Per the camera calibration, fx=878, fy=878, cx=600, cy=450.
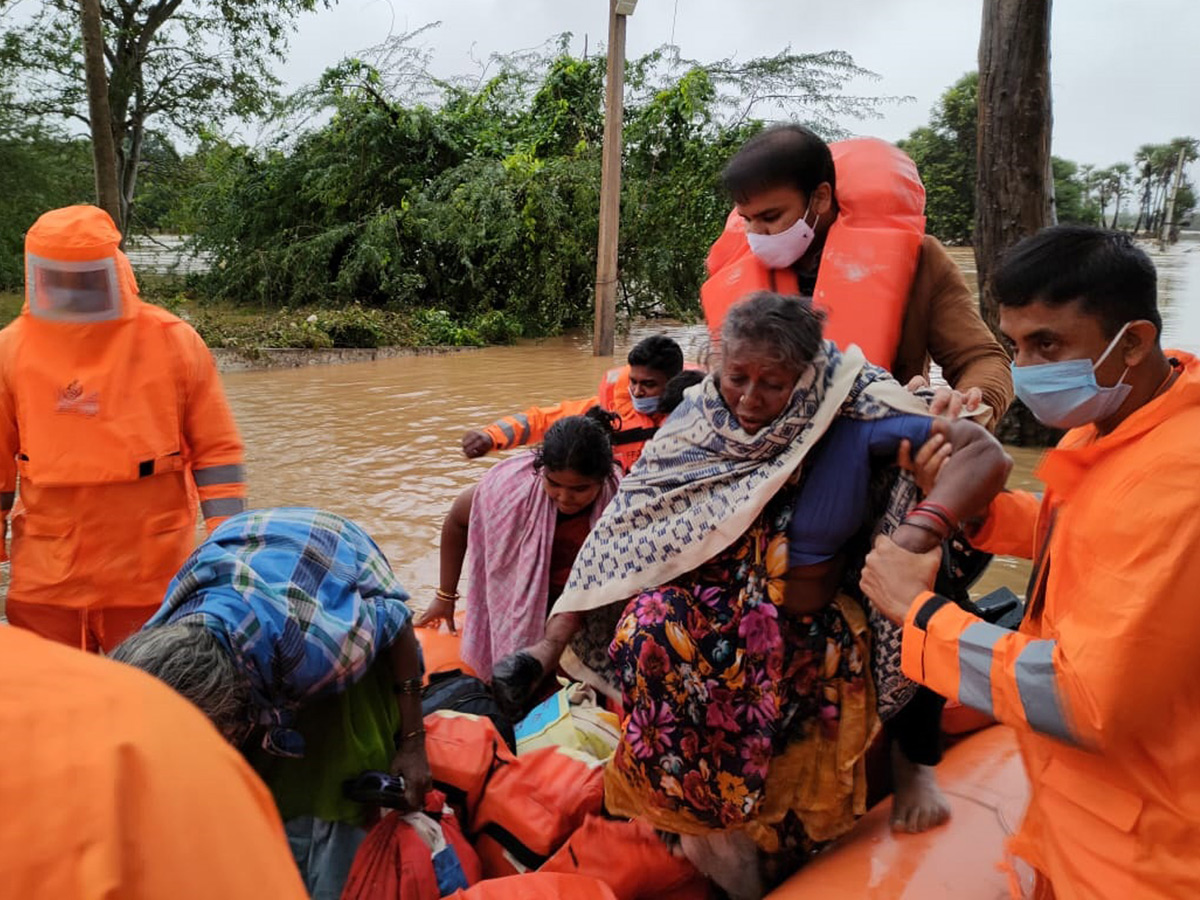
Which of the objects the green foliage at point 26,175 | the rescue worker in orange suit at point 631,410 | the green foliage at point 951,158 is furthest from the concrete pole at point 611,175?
the green foliage at point 951,158

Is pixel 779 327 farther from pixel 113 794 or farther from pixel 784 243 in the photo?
pixel 113 794

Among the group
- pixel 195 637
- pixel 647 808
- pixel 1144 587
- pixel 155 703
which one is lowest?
pixel 647 808

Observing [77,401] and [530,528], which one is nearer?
[77,401]

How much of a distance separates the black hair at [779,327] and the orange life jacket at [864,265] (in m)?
0.33

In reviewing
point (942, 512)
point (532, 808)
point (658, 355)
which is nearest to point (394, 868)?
point (532, 808)

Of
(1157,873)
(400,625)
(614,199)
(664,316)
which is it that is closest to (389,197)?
(664,316)

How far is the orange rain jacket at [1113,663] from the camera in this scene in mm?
1204

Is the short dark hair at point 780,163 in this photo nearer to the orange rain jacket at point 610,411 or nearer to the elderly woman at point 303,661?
the orange rain jacket at point 610,411

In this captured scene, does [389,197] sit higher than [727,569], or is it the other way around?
[389,197]

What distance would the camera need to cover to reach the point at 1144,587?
120cm

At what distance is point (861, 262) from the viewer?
2330mm

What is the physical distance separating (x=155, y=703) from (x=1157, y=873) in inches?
53.8

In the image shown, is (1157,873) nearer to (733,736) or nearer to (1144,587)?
(1144,587)

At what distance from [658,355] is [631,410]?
24 centimetres
